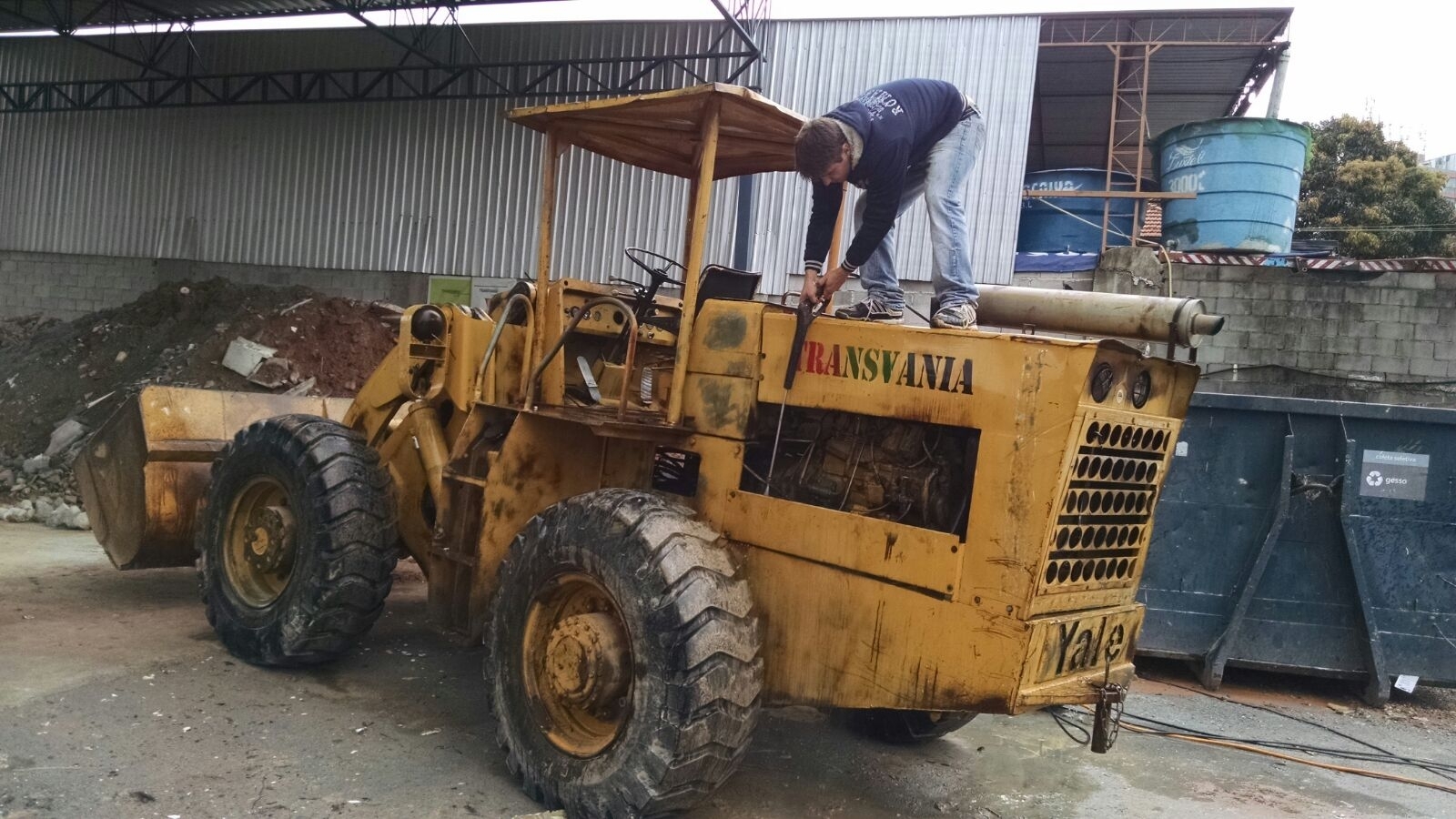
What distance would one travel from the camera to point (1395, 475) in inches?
261

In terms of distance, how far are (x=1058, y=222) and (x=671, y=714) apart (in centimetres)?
1117

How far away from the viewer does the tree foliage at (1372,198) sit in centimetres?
2219

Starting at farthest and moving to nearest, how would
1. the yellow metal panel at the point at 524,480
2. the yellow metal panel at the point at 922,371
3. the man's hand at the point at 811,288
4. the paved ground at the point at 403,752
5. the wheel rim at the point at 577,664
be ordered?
1. the yellow metal panel at the point at 524,480
2. the paved ground at the point at 403,752
3. the man's hand at the point at 811,288
4. the wheel rim at the point at 577,664
5. the yellow metal panel at the point at 922,371

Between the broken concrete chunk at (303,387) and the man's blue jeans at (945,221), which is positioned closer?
the man's blue jeans at (945,221)

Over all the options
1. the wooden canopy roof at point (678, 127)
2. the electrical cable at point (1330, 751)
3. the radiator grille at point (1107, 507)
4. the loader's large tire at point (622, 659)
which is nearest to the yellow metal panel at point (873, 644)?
the loader's large tire at point (622, 659)

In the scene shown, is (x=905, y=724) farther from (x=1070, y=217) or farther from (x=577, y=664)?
(x=1070, y=217)

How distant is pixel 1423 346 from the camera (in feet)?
34.5

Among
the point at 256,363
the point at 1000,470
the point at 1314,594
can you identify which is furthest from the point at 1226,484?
the point at 256,363

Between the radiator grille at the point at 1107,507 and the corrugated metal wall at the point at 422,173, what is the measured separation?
8941 millimetres

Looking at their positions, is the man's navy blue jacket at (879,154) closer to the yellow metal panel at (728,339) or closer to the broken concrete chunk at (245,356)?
the yellow metal panel at (728,339)

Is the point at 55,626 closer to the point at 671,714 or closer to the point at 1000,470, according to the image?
the point at 671,714

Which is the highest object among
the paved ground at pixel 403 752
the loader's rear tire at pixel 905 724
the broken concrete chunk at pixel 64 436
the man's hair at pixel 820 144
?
the man's hair at pixel 820 144

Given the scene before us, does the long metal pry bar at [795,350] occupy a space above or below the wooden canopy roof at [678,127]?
below

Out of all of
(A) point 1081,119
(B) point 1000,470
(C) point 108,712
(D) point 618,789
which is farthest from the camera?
(A) point 1081,119
